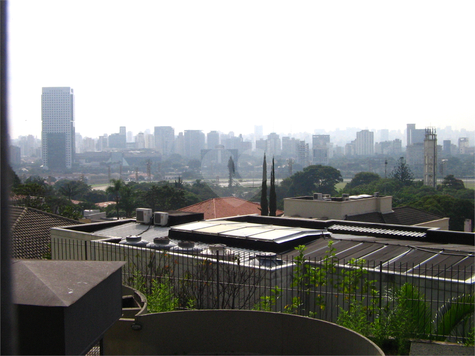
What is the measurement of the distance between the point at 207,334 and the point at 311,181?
6609 centimetres

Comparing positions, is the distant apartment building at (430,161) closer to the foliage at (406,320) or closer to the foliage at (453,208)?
the foliage at (453,208)

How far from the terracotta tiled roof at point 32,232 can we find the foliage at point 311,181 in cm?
5093

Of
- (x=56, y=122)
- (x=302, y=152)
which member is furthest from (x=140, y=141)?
(x=56, y=122)

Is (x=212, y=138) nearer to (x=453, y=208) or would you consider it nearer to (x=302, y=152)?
(x=302, y=152)

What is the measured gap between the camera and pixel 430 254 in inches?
427

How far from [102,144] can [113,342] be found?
500ft

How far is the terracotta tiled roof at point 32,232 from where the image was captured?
1630 cm

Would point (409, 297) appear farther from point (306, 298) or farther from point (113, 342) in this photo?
point (113, 342)

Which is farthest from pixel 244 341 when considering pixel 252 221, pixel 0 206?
pixel 252 221

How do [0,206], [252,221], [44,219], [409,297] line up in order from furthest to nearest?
[44,219] → [252,221] → [409,297] → [0,206]

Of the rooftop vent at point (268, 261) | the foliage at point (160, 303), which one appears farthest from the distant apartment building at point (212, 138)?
the foliage at point (160, 303)

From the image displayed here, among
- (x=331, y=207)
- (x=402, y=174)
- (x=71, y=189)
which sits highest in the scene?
(x=402, y=174)

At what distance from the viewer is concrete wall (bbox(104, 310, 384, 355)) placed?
16.6 feet

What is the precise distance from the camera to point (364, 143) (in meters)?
159
